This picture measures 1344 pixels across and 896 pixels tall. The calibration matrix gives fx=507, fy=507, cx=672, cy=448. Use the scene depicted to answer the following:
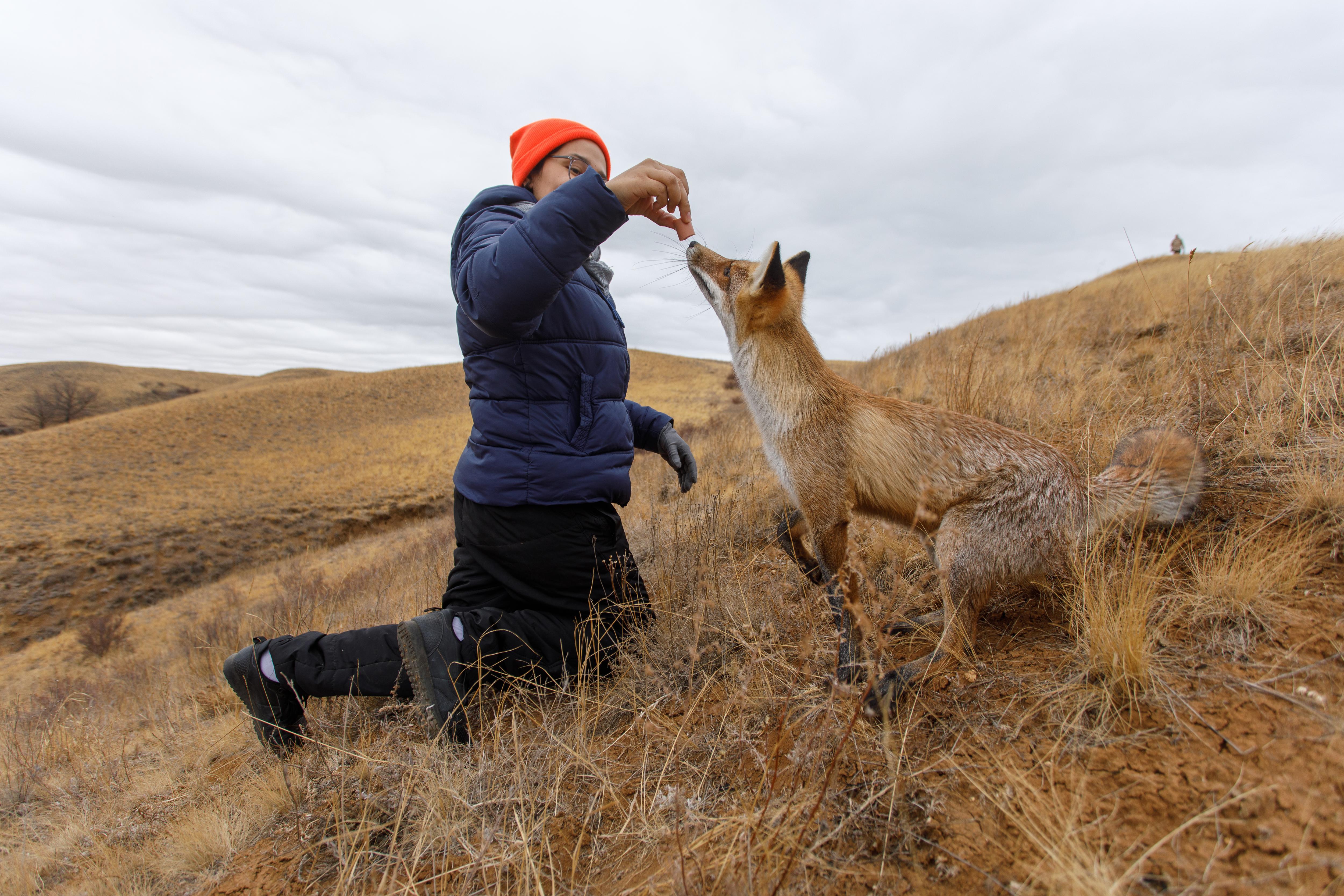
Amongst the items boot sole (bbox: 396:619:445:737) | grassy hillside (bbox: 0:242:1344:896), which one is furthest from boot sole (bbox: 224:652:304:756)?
boot sole (bbox: 396:619:445:737)

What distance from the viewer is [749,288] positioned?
304 cm

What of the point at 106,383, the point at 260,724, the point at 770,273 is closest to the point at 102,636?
the point at 260,724

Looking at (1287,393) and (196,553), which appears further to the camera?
(196,553)

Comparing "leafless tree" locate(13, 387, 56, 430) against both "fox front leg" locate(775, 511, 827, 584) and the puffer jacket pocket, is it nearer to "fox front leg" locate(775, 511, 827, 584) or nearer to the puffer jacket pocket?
the puffer jacket pocket

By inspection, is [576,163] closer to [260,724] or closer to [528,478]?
[528,478]

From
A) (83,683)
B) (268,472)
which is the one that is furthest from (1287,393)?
(268,472)

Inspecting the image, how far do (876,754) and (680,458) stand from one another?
208 cm

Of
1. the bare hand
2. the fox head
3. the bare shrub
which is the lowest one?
the bare shrub

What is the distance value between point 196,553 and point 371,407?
87.1 feet

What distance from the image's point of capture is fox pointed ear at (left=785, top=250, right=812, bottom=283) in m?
3.61

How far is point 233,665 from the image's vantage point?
2449 mm

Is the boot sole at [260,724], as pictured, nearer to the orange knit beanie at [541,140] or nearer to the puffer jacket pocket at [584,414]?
the puffer jacket pocket at [584,414]

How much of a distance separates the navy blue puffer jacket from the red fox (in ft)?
2.95

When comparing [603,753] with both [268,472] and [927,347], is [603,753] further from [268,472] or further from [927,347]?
[268,472]
